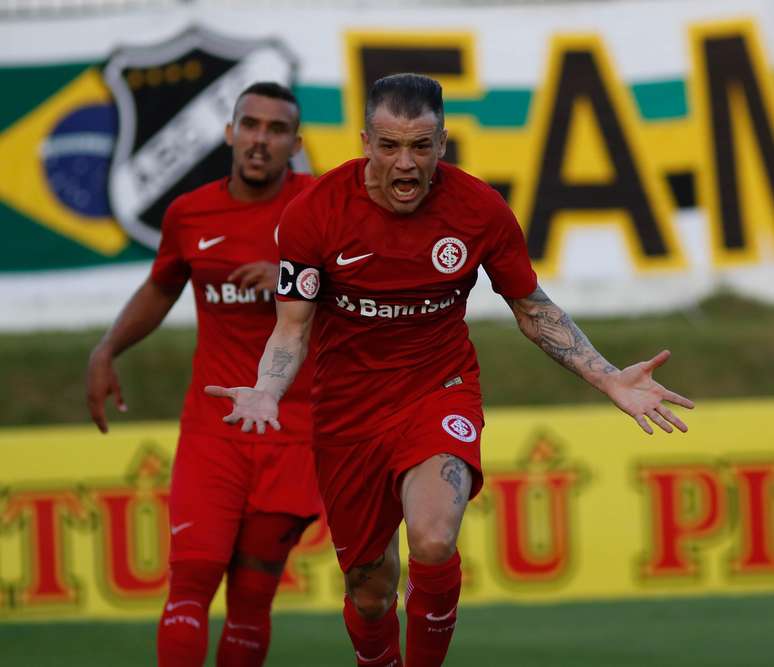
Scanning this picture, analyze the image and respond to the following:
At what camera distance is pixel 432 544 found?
17.4ft

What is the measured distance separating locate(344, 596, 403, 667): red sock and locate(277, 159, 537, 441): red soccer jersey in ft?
2.51

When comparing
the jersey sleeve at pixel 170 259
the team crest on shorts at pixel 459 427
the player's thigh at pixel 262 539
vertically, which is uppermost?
the jersey sleeve at pixel 170 259

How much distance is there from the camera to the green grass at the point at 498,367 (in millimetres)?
13812

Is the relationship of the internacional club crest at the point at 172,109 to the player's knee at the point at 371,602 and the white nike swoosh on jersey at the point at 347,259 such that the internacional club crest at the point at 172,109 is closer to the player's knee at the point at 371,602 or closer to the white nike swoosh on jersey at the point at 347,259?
the player's knee at the point at 371,602

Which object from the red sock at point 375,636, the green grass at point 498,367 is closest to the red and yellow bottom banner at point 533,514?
the green grass at point 498,367

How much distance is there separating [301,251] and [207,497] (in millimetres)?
1341

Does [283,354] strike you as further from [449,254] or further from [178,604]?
[178,604]

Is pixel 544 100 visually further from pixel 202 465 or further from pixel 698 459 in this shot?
pixel 202 465

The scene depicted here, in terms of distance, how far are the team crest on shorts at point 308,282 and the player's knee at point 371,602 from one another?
125 centimetres

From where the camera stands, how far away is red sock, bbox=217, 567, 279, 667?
653cm

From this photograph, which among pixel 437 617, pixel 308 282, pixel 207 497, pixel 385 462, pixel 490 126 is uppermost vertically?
pixel 490 126

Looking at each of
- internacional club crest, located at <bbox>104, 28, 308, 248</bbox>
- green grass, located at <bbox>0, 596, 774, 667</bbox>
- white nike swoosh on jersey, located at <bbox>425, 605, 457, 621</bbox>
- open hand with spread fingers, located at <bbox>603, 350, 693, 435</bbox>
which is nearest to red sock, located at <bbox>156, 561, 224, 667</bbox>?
white nike swoosh on jersey, located at <bbox>425, 605, 457, 621</bbox>

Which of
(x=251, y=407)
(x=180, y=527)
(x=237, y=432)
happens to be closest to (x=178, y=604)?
(x=180, y=527)

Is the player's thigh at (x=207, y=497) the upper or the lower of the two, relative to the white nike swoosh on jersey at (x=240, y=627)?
upper
